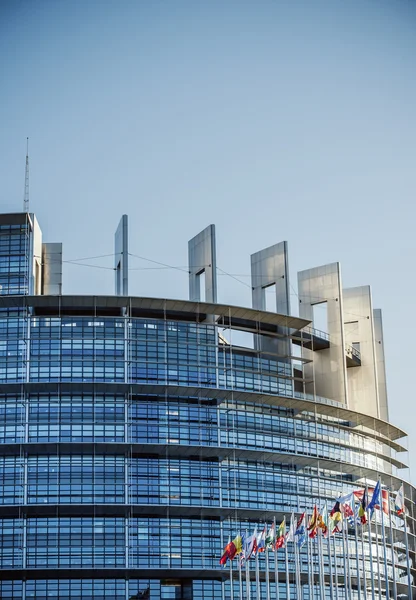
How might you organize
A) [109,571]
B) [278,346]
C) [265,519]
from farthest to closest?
[278,346] < [265,519] < [109,571]

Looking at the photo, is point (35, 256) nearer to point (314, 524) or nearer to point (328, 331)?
point (328, 331)

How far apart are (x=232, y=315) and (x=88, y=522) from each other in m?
23.5

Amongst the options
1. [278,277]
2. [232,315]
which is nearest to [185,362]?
[232,315]

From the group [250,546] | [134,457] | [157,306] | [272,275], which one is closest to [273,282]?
[272,275]

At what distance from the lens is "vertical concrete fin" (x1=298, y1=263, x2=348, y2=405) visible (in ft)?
348

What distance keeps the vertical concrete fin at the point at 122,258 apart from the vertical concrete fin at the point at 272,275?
46.6 feet

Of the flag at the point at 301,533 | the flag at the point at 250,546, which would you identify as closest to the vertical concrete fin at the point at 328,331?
the flag at the point at 250,546

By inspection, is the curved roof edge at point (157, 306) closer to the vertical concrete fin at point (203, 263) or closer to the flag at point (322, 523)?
the vertical concrete fin at point (203, 263)

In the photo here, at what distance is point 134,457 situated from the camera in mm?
93438

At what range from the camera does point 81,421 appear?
92.9m

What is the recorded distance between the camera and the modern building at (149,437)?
297 feet

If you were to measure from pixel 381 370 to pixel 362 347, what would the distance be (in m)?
5.59

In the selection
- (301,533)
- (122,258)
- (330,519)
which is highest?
(122,258)

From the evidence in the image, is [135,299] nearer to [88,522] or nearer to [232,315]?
[232,315]
